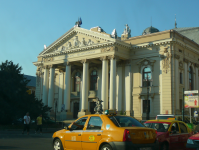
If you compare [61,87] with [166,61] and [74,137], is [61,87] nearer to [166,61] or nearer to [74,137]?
[166,61]

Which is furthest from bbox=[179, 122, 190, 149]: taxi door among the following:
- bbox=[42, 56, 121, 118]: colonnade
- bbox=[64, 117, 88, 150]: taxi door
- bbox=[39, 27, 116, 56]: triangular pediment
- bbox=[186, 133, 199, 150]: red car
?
bbox=[39, 27, 116, 56]: triangular pediment

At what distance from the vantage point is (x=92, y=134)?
947 centimetres

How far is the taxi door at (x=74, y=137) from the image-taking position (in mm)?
9992

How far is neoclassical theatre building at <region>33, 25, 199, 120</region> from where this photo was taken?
34.5m

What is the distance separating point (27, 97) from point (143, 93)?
15.4 metres

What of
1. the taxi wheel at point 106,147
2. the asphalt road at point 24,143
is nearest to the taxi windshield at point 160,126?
the taxi wheel at point 106,147

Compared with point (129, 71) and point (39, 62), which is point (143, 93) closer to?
point (129, 71)

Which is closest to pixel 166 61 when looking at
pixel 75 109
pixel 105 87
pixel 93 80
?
pixel 105 87

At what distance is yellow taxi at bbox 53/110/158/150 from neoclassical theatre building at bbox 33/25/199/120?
23357mm

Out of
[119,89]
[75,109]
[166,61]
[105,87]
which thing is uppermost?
[166,61]

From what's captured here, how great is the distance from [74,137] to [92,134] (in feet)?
3.41

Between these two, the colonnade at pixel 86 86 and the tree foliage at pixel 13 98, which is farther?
the colonnade at pixel 86 86

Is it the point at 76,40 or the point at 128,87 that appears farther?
the point at 76,40

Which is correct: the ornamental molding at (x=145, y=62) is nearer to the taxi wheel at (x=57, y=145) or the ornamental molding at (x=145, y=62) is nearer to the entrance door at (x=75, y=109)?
the entrance door at (x=75, y=109)
